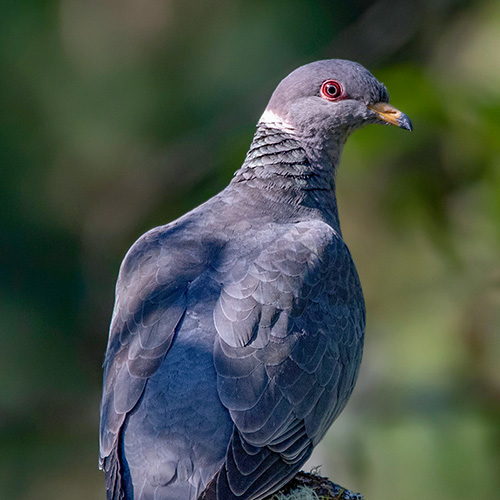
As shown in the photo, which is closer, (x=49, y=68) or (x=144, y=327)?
(x=144, y=327)

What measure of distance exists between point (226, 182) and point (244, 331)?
13.5 feet

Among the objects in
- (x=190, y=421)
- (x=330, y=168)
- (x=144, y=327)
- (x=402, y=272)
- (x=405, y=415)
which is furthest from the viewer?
(x=402, y=272)

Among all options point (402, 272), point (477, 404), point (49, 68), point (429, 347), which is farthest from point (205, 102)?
point (477, 404)

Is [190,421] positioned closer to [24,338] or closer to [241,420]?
[241,420]

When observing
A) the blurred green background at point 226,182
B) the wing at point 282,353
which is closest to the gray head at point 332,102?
the wing at point 282,353

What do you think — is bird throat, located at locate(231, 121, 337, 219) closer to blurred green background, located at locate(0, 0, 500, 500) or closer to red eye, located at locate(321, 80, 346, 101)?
red eye, located at locate(321, 80, 346, 101)

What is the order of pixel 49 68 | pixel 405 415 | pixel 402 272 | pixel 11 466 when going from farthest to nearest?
pixel 49 68 → pixel 11 466 → pixel 402 272 → pixel 405 415

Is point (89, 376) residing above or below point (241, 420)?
above

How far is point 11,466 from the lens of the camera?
8.63m

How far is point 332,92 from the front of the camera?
442 cm

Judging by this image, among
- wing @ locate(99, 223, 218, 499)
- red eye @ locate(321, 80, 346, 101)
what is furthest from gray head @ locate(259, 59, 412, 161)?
wing @ locate(99, 223, 218, 499)

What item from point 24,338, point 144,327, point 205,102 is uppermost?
point 205,102

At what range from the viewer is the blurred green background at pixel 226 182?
22.7ft

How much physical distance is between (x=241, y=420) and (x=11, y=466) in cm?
606
